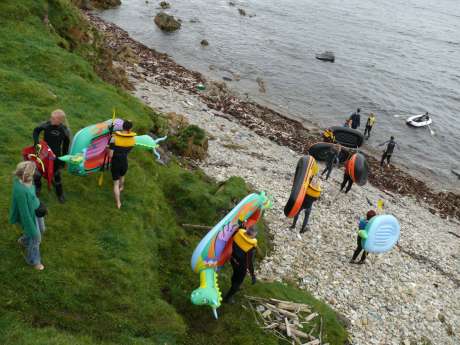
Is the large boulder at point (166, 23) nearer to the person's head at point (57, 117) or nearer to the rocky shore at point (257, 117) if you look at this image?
the rocky shore at point (257, 117)

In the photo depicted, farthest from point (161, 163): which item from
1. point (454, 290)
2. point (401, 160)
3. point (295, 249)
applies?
point (401, 160)

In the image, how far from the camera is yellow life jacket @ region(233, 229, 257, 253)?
33.0 ft

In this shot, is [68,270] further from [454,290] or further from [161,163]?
[454,290]

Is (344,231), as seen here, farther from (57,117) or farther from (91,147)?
(57,117)

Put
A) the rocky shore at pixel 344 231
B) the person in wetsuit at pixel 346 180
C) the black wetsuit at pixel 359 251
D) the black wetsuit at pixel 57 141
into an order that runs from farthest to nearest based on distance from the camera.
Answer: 1. the person in wetsuit at pixel 346 180
2. the black wetsuit at pixel 359 251
3. the rocky shore at pixel 344 231
4. the black wetsuit at pixel 57 141

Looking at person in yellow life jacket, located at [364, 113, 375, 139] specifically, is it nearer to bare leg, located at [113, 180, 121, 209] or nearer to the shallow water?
the shallow water

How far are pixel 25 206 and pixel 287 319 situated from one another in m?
7.49

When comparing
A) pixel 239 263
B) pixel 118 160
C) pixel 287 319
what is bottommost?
pixel 287 319

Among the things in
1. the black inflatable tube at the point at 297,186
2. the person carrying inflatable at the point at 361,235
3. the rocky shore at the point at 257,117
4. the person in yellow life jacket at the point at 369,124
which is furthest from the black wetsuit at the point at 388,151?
the person carrying inflatable at the point at 361,235

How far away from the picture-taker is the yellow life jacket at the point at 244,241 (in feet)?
33.0

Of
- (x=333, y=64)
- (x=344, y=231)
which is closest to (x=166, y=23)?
(x=333, y=64)

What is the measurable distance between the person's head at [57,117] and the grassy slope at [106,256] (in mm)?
2142

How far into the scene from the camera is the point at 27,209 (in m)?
8.14

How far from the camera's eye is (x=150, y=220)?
41.2ft
